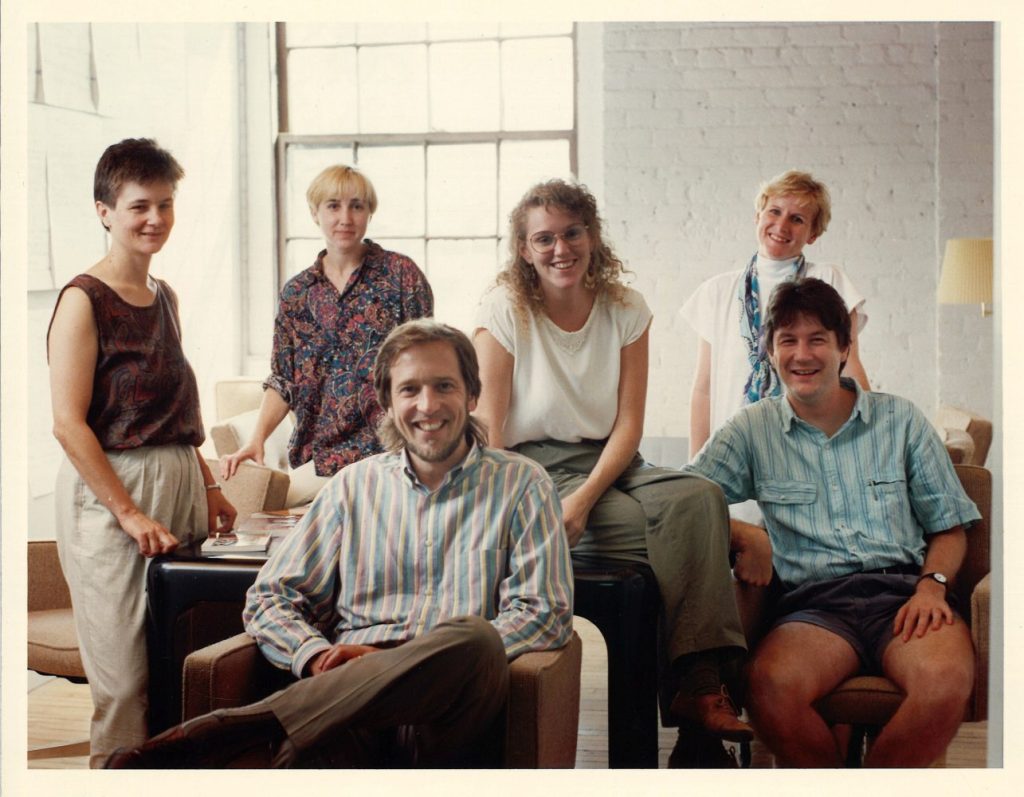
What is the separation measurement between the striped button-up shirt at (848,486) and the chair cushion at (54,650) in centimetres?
157

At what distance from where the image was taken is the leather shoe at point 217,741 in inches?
86.1

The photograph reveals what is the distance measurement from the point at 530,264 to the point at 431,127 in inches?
101

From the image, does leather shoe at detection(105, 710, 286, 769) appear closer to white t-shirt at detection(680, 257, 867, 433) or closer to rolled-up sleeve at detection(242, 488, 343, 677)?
rolled-up sleeve at detection(242, 488, 343, 677)

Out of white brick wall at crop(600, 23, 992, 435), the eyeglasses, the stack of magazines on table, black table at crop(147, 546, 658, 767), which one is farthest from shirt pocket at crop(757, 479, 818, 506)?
the stack of magazines on table

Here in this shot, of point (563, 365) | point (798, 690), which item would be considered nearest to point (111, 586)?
Result: point (563, 365)

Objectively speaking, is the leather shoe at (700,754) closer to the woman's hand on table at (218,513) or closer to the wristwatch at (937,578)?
the wristwatch at (937,578)

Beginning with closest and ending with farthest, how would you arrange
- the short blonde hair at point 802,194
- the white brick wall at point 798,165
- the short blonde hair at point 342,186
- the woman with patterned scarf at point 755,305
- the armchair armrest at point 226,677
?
the armchair armrest at point 226,677, the woman with patterned scarf at point 755,305, the short blonde hair at point 342,186, the short blonde hair at point 802,194, the white brick wall at point 798,165

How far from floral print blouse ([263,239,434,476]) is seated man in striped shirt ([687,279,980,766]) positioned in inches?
33.4

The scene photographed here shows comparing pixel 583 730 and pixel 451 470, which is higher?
pixel 451 470

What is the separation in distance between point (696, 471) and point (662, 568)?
27 cm

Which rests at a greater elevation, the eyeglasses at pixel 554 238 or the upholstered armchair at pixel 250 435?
the eyeglasses at pixel 554 238

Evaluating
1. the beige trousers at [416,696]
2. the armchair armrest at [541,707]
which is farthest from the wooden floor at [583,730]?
the beige trousers at [416,696]

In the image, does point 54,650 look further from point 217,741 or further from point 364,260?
point 364,260

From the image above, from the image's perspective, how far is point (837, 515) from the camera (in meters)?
2.67
